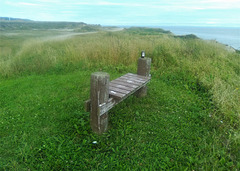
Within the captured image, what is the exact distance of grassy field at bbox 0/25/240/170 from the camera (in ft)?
8.57

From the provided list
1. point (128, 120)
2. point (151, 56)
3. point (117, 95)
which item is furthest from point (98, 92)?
point (151, 56)

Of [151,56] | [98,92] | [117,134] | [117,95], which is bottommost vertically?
[117,134]

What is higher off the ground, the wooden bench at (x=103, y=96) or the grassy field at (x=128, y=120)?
the wooden bench at (x=103, y=96)

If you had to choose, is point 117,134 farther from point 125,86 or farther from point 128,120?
point 125,86

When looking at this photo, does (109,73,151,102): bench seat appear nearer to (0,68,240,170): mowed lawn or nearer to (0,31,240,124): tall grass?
(0,68,240,170): mowed lawn

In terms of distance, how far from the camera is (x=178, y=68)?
6449 millimetres

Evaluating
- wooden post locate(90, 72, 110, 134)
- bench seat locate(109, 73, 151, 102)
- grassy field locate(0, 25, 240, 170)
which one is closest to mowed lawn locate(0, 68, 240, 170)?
grassy field locate(0, 25, 240, 170)

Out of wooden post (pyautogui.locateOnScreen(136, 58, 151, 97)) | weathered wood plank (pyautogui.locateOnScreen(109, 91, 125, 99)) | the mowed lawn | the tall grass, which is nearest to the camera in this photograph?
the mowed lawn

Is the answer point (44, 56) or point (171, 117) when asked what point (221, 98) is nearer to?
point (171, 117)

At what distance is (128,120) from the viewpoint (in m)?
3.55

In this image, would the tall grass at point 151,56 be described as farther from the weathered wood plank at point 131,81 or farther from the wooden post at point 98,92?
the wooden post at point 98,92

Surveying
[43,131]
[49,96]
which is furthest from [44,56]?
[43,131]

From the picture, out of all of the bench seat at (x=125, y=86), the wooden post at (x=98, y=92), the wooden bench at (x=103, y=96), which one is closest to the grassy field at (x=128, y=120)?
the wooden bench at (x=103, y=96)

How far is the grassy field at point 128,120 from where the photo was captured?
2.61 metres
